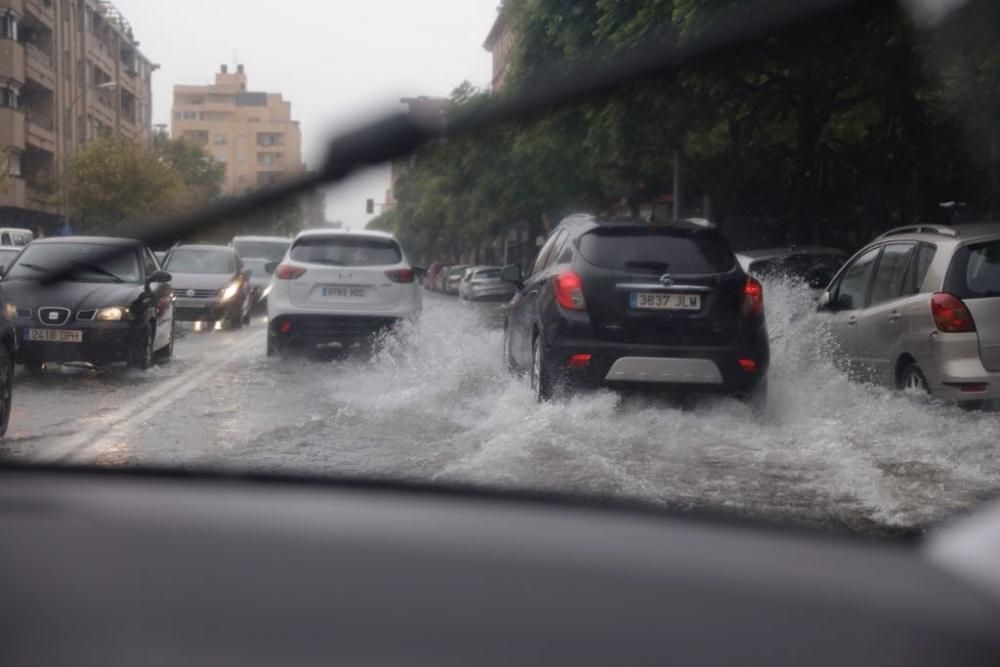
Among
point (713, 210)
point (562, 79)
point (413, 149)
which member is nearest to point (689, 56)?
point (562, 79)

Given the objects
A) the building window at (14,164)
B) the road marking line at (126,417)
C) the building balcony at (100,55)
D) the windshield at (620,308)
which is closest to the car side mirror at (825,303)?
the windshield at (620,308)

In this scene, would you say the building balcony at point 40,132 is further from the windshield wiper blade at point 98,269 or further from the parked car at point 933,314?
the parked car at point 933,314

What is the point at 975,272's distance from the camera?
8.92 meters

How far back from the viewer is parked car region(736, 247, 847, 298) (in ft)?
50.3

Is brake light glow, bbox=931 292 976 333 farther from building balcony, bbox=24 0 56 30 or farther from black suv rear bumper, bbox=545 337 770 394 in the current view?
building balcony, bbox=24 0 56 30

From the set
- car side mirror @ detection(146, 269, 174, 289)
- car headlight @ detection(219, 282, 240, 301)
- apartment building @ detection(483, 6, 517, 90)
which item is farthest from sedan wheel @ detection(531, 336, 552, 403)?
car headlight @ detection(219, 282, 240, 301)

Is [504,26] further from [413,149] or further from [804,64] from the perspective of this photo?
[413,149]

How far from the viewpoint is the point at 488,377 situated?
12.7 metres

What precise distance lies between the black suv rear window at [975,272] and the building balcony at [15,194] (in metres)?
47.5

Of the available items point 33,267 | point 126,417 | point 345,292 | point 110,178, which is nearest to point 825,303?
point 345,292

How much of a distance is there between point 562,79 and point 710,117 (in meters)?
2.55

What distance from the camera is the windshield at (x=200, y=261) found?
24.0 m

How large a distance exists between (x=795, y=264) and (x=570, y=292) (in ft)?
24.9

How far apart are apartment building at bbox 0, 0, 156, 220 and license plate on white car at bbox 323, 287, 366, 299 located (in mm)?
32754
